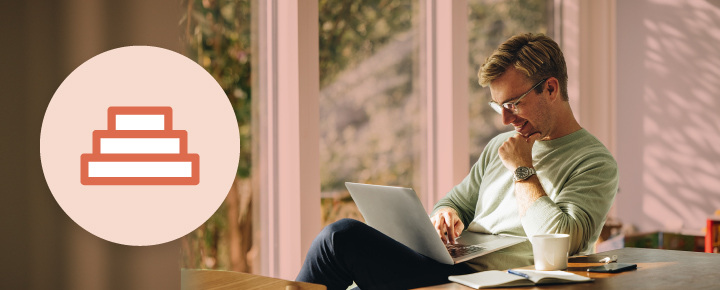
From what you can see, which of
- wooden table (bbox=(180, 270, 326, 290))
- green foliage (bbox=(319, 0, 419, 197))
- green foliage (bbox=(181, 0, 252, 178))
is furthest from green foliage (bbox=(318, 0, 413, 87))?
wooden table (bbox=(180, 270, 326, 290))

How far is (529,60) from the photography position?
6.17ft

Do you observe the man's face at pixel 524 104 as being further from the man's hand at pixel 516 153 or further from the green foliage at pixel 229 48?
the green foliage at pixel 229 48

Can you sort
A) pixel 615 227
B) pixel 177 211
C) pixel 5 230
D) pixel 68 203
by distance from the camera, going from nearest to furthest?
pixel 5 230 < pixel 68 203 < pixel 177 211 < pixel 615 227

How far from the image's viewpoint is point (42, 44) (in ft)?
5.32

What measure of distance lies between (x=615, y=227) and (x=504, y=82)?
6.98 feet

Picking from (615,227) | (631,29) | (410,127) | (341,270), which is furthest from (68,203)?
(631,29)

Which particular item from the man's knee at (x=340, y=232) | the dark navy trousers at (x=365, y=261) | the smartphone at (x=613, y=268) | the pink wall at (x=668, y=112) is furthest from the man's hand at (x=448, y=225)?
the pink wall at (x=668, y=112)

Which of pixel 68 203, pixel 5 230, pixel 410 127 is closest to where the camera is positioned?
pixel 5 230

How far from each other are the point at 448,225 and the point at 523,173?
29 centimetres

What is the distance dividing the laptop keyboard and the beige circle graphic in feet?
2.64

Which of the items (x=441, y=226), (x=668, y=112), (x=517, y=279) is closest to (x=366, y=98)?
(x=441, y=226)

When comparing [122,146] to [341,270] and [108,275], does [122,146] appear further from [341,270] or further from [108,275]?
[341,270]

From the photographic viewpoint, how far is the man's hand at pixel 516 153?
5.91 feet

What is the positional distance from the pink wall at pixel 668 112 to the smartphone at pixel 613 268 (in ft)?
8.38
